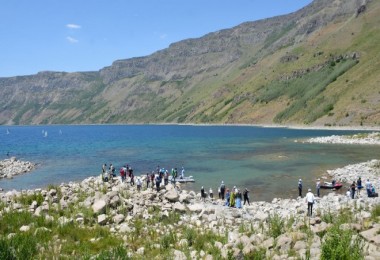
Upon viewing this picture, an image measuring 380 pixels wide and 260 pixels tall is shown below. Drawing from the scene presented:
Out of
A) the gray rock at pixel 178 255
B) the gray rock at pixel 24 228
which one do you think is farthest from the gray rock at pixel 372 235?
the gray rock at pixel 24 228

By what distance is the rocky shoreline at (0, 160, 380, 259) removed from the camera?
14586mm

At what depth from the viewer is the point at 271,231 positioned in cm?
1775

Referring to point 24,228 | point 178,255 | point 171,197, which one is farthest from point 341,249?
point 171,197

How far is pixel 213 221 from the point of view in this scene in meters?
21.8

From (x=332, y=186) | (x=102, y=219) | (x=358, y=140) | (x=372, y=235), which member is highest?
(x=372, y=235)

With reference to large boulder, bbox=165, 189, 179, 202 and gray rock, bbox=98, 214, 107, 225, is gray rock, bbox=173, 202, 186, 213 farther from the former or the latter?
gray rock, bbox=98, 214, 107, 225

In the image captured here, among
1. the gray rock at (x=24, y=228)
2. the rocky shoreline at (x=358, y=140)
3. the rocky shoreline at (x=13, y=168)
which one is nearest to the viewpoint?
the gray rock at (x=24, y=228)

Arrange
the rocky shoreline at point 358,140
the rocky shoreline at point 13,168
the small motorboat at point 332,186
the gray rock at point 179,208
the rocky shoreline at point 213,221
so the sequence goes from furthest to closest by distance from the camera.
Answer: the rocky shoreline at point 358,140
the rocky shoreline at point 13,168
the small motorboat at point 332,186
the gray rock at point 179,208
the rocky shoreline at point 213,221

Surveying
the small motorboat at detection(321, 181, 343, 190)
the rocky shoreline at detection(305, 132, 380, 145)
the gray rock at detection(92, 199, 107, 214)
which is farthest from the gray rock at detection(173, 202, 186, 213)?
the rocky shoreline at detection(305, 132, 380, 145)

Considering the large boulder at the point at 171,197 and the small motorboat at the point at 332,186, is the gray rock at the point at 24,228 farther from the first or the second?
the small motorboat at the point at 332,186

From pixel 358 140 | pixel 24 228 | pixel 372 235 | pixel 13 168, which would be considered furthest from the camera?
pixel 358 140

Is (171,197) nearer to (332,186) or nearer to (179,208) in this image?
(179,208)

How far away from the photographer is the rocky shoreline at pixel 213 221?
14586 mm

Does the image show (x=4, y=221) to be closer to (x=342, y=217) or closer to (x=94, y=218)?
(x=94, y=218)
